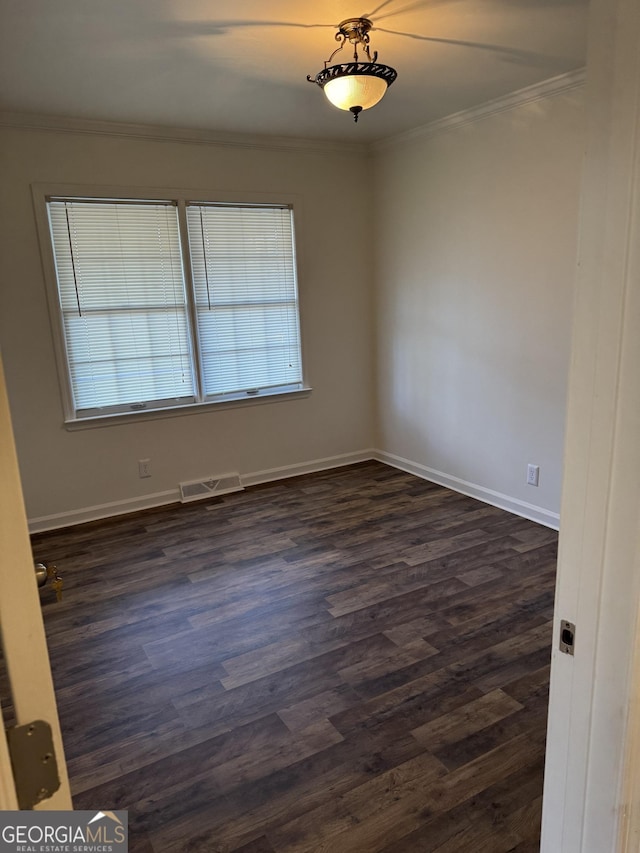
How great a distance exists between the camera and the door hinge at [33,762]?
0.61 meters

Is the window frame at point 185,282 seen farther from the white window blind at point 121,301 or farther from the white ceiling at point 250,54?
the white ceiling at point 250,54

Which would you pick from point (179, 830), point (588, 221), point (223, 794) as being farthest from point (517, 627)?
point (588, 221)

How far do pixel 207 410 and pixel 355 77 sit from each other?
2.63 meters

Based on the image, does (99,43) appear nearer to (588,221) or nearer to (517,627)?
(588,221)

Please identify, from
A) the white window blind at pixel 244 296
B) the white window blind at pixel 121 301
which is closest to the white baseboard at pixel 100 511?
the white window blind at pixel 121 301

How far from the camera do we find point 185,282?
4242 mm

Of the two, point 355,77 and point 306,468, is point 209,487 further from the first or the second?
point 355,77

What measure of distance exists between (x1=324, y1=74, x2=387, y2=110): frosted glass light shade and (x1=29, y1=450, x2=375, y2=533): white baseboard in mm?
2950

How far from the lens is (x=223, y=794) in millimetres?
1851

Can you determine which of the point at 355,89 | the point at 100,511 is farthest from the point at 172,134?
the point at 100,511

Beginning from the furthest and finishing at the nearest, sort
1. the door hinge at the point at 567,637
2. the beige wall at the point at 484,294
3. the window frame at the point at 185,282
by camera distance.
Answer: the window frame at the point at 185,282, the beige wall at the point at 484,294, the door hinge at the point at 567,637

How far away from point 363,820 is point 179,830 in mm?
566

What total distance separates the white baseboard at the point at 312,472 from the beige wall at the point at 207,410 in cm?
3

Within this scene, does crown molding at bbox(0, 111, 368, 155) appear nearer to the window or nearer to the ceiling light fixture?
the window
